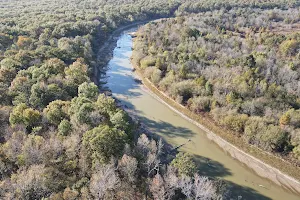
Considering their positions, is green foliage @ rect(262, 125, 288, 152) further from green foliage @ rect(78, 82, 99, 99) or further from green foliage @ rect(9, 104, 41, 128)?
green foliage @ rect(9, 104, 41, 128)

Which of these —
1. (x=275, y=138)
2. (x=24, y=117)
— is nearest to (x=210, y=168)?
(x=275, y=138)

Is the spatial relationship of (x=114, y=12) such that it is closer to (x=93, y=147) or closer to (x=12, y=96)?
(x=12, y=96)

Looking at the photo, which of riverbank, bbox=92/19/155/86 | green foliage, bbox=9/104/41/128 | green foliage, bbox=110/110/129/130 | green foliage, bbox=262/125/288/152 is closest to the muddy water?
riverbank, bbox=92/19/155/86

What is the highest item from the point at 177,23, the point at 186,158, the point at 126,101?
the point at 177,23

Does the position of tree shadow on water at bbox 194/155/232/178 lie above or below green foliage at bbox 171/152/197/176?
below

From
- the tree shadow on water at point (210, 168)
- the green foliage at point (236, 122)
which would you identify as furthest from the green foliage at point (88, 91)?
the green foliage at point (236, 122)

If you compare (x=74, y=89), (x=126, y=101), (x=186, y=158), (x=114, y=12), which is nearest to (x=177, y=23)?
(x=114, y=12)

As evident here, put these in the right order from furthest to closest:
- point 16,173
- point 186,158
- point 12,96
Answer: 1. point 12,96
2. point 186,158
3. point 16,173
